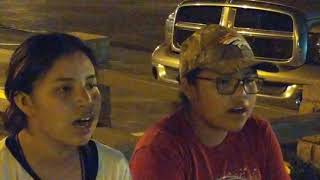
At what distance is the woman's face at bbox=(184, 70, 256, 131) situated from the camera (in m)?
2.98

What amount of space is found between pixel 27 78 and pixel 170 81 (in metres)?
5.74

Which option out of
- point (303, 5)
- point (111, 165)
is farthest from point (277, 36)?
point (111, 165)

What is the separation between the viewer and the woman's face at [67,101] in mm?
2279

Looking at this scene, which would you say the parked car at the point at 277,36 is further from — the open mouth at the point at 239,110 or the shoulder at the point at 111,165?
the shoulder at the point at 111,165

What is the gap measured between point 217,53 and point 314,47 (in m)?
4.73

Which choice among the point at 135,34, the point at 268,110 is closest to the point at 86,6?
the point at 135,34

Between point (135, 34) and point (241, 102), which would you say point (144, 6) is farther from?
point (241, 102)

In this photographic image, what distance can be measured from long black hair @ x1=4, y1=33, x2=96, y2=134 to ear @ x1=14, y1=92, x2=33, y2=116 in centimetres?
1

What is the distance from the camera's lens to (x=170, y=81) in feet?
26.3

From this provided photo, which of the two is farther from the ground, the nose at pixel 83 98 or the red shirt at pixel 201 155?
the nose at pixel 83 98

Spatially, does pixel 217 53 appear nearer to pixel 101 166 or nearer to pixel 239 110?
pixel 239 110

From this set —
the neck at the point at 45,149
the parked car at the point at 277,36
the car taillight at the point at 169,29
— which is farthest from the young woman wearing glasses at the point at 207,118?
the car taillight at the point at 169,29

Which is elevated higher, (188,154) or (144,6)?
(188,154)

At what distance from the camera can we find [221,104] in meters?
2.99
